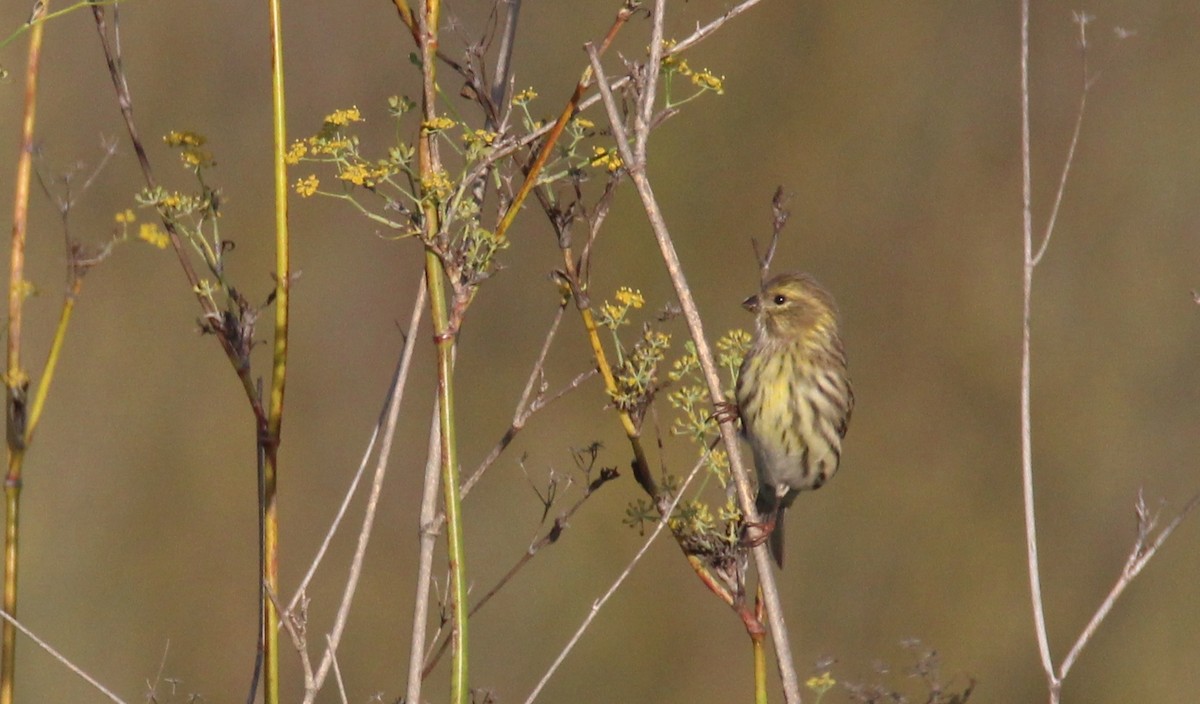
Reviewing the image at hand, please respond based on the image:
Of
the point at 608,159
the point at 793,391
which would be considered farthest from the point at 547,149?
the point at 793,391

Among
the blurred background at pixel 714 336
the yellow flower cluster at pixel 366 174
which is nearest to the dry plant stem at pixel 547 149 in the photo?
the yellow flower cluster at pixel 366 174

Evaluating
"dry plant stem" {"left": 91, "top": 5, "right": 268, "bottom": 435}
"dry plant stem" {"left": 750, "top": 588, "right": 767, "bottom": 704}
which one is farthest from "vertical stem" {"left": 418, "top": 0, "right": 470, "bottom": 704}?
"dry plant stem" {"left": 750, "top": 588, "right": 767, "bottom": 704}

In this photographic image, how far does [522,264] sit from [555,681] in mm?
2335

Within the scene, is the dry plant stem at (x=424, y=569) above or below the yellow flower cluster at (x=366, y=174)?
below

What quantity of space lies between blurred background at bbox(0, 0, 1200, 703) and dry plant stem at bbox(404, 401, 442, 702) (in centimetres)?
524

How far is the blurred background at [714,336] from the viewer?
26.4 feet

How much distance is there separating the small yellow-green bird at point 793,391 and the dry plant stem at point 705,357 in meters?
1.76

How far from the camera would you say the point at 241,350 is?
2439mm

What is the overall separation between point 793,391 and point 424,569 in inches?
91.6

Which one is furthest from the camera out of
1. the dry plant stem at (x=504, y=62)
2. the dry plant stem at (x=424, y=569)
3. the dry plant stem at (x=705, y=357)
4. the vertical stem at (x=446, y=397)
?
the dry plant stem at (x=504, y=62)

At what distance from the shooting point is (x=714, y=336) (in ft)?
26.6

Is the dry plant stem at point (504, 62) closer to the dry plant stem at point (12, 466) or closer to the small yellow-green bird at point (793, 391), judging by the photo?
the dry plant stem at point (12, 466)

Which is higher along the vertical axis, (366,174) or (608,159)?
(608,159)

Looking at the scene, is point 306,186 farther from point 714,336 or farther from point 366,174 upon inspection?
point 714,336
